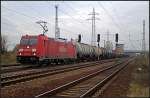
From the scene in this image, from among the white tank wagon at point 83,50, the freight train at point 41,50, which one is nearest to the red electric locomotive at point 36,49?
the freight train at point 41,50

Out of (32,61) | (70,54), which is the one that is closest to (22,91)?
(32,61)

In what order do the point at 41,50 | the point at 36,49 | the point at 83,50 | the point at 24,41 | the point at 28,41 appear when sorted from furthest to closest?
the point at 83,50 < the point at 24,41 < the point at 28,41 < the point at 41,50 < the point at 36,49

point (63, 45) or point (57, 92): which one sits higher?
point (63, 45)

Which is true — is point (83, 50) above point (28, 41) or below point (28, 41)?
below

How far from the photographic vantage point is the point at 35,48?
3034 centimetres

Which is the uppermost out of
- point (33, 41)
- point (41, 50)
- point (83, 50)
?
point (33, 41)

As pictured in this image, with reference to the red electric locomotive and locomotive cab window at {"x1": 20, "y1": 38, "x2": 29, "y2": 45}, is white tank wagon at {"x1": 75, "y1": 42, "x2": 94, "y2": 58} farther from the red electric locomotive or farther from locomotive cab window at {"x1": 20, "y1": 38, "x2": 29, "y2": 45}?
locomotive cab window at {"x1": 20, "y1": 38, "x2": 29, "y2": 45}

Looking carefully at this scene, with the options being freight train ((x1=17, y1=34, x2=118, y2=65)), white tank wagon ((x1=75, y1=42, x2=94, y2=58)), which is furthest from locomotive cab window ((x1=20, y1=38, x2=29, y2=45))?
white tank wagon ((x1=75, y1=42, x2=94, y2=58))

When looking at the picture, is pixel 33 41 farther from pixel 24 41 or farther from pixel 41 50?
pixel 41 50

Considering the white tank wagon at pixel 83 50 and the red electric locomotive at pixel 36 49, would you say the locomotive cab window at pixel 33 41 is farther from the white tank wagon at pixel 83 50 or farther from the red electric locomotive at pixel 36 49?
the white tank wagon at pixel 83 50

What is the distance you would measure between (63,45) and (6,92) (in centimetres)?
2696

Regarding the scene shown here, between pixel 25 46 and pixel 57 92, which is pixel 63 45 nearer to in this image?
pixel 25 46

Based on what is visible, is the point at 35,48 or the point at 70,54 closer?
the point at 35,48

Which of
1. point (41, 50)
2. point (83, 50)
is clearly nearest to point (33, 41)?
point (41, 50)
